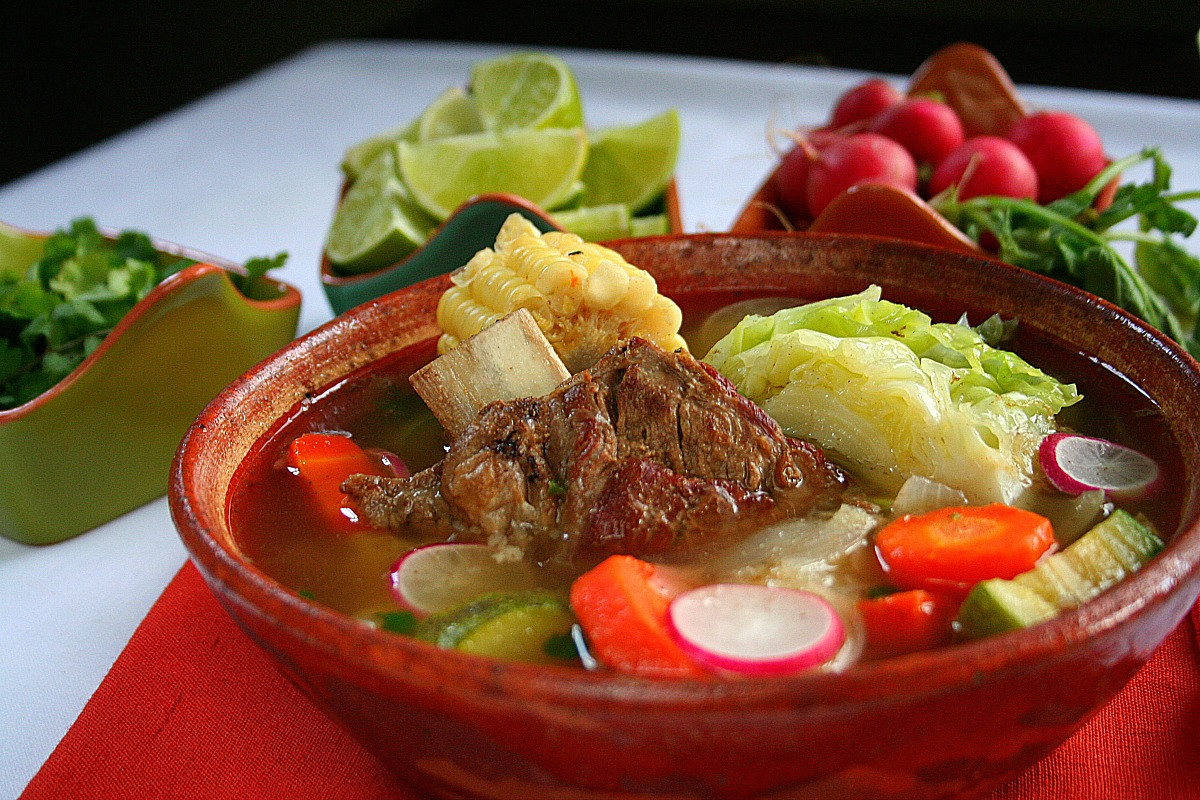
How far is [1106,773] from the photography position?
1.83m

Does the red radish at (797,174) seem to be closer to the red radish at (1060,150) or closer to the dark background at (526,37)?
the red radish at (1060,150)

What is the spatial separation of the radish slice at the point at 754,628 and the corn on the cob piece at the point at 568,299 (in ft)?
2.90

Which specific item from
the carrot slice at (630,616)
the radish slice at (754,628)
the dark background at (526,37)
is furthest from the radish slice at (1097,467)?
the dark background at (526,37)

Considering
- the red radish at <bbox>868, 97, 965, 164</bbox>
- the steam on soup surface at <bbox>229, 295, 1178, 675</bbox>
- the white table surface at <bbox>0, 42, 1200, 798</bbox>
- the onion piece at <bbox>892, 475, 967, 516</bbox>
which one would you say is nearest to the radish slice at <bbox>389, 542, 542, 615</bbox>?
the steam on soup surface at <bbox>229, 295, 1178, 675</bbox>

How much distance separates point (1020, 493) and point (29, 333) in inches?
103

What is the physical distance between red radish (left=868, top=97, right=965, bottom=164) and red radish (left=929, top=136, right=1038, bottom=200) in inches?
10.1

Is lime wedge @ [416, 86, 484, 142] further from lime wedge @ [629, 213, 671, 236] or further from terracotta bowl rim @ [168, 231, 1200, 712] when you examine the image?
terracotta bowl rim @ [168, 231, 1200, 712]

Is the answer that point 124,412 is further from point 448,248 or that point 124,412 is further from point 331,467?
point 448,248

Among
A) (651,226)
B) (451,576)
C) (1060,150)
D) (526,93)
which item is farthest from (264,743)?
(1060,150)

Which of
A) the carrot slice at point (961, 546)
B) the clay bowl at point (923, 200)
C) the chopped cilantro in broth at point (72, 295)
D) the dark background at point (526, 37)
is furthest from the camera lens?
the dark background at point (526, 37)

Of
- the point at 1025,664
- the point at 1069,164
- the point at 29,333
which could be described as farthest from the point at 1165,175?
the point at 29,333

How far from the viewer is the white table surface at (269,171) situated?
8.30 ft

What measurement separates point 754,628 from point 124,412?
6.33 feet

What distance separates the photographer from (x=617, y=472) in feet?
6.62
